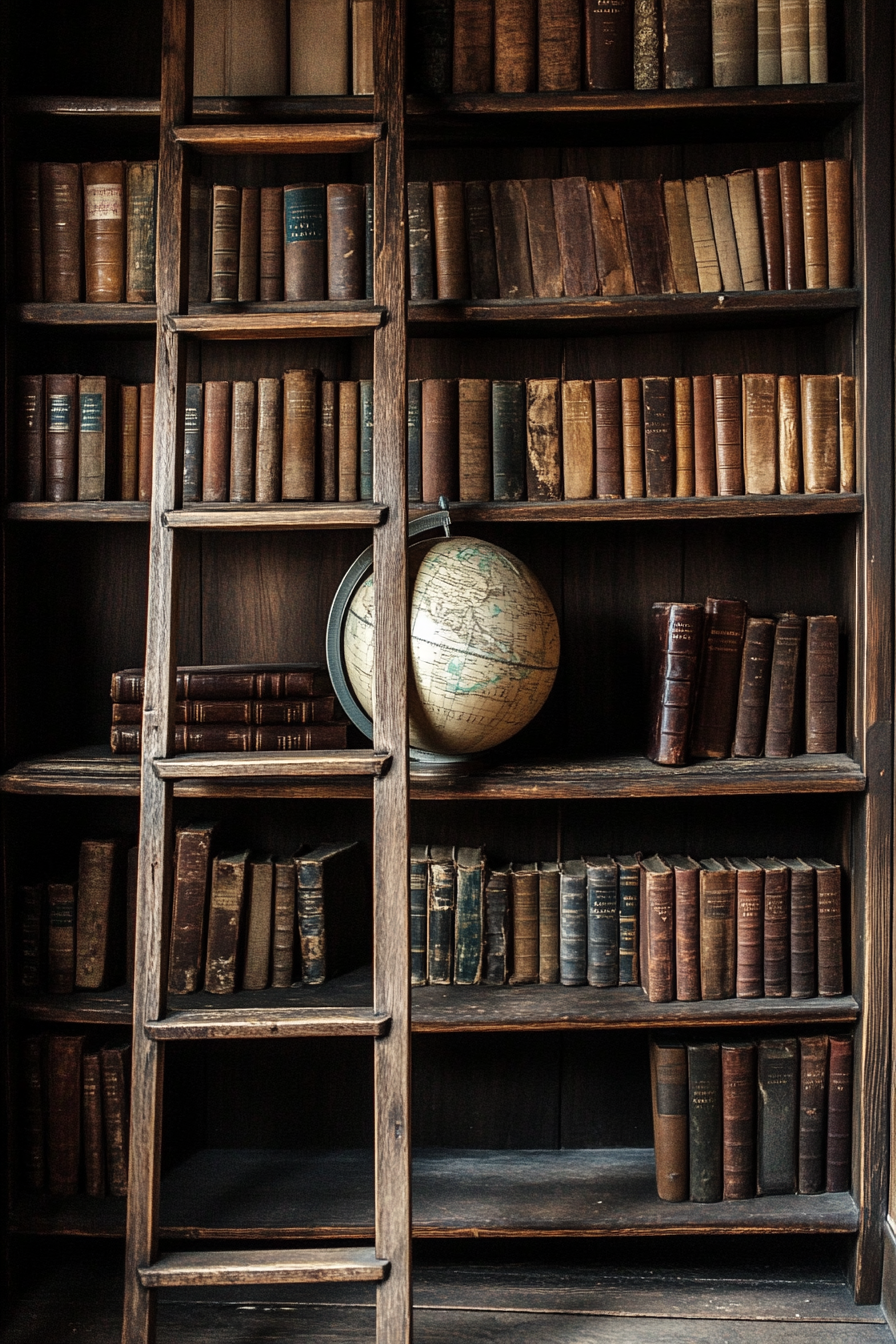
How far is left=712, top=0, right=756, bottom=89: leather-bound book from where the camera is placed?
6.53ft

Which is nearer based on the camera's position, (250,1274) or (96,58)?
(250,1274)

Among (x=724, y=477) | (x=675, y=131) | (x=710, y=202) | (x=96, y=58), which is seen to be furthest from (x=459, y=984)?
(x=96, y=58)

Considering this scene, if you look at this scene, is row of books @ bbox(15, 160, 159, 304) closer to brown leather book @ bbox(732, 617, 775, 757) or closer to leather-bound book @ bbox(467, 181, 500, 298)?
leather-bound book @ bbox(467, 181, 500, 298)

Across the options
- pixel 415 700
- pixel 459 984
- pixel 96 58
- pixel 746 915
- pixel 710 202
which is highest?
pixel 96 58

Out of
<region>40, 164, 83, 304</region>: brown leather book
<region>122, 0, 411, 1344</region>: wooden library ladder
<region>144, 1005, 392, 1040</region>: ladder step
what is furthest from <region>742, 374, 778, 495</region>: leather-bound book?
<region>40, 164, 83, 304</region>: brown leather book

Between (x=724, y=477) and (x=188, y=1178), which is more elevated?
(x=724, y=477)

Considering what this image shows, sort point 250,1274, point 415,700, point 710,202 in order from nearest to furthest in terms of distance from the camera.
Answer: point 250,1274 → point 415,700 → point 710,202

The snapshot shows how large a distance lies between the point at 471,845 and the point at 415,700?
0.57 metres

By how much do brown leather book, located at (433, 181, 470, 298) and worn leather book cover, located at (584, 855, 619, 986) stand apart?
1.15 meters

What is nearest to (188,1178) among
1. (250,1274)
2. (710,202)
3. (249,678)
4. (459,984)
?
(250,1274)

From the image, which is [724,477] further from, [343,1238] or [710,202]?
[343,1238]

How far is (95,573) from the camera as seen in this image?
234 centimetres

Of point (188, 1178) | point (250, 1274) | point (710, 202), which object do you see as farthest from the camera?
point (188, 1178)

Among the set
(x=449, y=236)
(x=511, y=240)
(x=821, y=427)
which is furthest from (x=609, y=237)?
(x=821, y=427)
